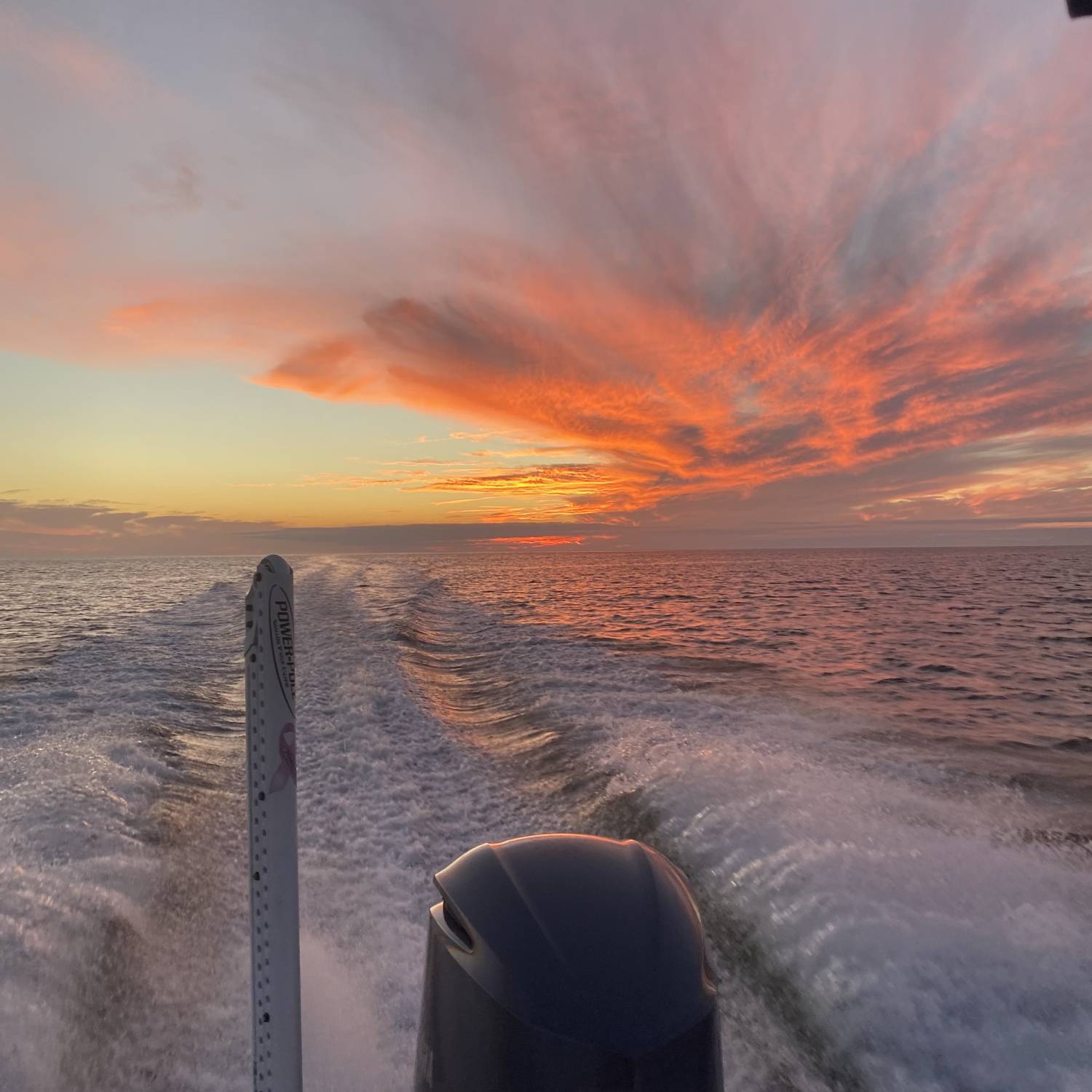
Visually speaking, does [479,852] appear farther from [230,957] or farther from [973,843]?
[973,843]

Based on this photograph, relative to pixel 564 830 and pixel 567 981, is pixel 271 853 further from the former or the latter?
pixel 564 830

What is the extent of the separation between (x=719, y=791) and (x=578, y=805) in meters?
1.14

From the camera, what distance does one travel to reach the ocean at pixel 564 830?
2.66 meters

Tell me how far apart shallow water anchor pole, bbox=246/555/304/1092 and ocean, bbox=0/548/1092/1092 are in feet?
2.56

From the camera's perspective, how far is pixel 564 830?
511 cm

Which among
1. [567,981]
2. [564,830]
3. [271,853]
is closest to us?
[567,981]

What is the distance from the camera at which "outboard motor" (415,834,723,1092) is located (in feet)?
4.66

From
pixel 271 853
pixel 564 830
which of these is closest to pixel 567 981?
pixel 271 853

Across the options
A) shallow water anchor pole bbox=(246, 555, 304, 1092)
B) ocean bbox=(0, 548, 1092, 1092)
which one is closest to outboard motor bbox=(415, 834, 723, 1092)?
shallow water anchor pole bbox=(246, 555, 304, 1092)

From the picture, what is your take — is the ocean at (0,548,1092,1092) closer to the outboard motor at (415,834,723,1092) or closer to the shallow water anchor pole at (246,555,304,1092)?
the shallow water anchor pole at (246,555,304,1092)

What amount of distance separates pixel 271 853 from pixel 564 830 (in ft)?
11.9

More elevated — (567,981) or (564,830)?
(567,981)

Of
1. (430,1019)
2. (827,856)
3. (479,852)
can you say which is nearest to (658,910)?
(479,852)

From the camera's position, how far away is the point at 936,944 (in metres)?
3.13
